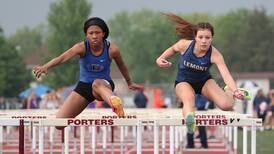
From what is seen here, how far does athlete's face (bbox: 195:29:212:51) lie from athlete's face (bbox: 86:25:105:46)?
4.16 feet

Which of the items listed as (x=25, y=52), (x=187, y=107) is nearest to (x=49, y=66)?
(x=187, y=107)

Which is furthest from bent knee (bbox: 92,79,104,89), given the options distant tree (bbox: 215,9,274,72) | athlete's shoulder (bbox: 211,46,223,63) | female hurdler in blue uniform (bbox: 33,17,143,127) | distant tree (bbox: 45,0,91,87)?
distant tree (bbox: 215,9,274,72)

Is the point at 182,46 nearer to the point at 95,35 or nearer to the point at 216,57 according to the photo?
the point at 216,57

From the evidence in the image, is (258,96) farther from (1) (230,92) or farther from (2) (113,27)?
(2) (113,27)

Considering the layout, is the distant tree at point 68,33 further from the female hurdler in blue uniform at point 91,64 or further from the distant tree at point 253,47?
the female hurdler in blue uniform at point 91,64

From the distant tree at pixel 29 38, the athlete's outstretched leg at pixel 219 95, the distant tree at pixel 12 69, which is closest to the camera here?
the athlete's outstretched leg at pixel 219 95

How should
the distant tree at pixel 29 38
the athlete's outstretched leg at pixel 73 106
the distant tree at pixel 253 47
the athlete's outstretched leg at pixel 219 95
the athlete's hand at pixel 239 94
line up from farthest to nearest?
the distant tree at pixel 29 38
the distant tree at pixel 253 47
the athlete's outstretched leg at pixel 73 106
the athlete's outstretched leg at pixel 219 95
the athlete's hand at pixel 239 94

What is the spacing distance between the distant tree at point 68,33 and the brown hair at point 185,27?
5483cm

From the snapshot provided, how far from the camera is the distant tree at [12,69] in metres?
67.1

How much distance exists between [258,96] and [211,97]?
2343 centimetres

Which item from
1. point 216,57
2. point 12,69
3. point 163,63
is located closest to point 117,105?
point 163,63

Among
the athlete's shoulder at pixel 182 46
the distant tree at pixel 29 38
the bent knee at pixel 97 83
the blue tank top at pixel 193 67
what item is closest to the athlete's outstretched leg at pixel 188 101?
the blue tank top at pixel 193 67

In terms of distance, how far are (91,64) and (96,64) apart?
0.22ft

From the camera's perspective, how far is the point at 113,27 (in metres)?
147
